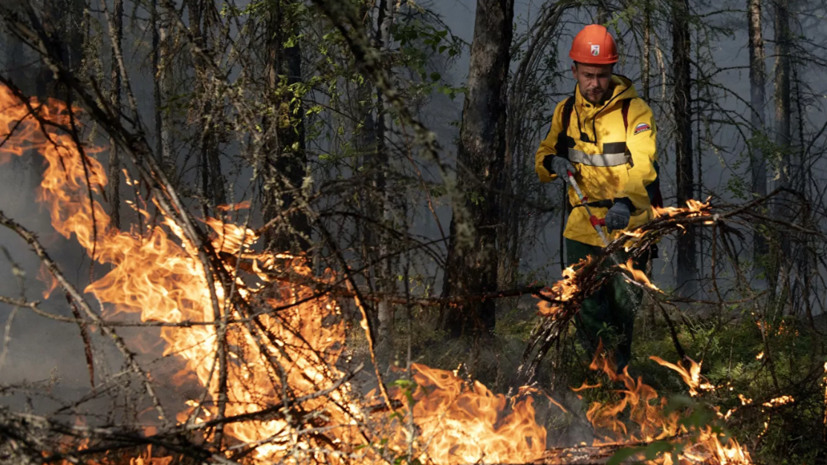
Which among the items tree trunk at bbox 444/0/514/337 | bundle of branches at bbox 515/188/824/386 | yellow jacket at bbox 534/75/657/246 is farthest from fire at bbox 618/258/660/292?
tree trunk at bbox 444/0/514/337

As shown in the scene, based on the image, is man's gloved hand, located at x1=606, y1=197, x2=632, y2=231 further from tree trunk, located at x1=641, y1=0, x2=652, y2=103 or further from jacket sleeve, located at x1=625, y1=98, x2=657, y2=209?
tree trunk, located at x1=641, y1=0, x2=652, y2=103

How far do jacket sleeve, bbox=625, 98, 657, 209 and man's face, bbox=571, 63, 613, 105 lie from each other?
0.81ft

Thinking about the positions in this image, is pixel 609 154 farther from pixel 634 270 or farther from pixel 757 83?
pixel 757 83

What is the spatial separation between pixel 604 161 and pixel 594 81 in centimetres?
61

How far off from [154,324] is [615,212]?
10.4 feet

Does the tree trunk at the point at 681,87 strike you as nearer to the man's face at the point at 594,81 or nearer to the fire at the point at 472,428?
the man's face at the point at 594,81

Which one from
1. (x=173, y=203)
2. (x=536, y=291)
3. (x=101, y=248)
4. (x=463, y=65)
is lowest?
(x=536, y=291)

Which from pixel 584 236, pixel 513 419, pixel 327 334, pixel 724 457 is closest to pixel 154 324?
pixel 327 334

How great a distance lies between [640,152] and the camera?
4.66 meters

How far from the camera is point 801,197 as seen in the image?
10.6ft

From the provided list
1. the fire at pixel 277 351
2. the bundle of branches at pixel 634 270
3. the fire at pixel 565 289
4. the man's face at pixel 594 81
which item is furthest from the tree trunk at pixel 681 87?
the fire at pixel 277 351

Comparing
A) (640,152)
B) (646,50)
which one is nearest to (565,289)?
(640,152)

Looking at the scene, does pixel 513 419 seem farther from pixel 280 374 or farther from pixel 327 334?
pixel 280 374

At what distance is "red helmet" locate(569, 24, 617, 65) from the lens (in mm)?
4754
